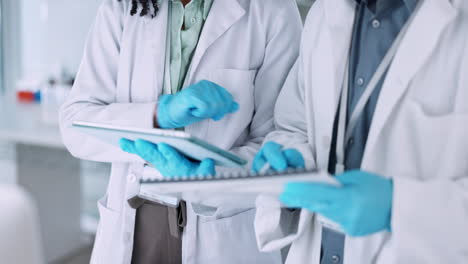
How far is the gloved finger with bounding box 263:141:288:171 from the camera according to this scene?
0.90 meters

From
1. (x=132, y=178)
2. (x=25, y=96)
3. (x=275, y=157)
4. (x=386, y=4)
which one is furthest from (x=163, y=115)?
(x=25, y=96)

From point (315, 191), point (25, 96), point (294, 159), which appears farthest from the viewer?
point (25, 96)

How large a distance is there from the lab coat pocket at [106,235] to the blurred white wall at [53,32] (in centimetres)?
193

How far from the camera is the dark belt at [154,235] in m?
1.19

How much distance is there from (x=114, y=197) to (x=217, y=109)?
1.38 feet

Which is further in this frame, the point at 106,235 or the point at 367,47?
the point at 106,235

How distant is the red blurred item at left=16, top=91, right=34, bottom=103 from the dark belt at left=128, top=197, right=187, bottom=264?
1.82m

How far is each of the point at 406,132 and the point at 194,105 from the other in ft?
1.54

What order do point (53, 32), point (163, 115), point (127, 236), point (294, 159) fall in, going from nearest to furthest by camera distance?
point (294, 159) → point (163, 115) → point (127, 236) → point (53, 32)

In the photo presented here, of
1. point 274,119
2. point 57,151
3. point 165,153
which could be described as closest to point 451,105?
point 274,119

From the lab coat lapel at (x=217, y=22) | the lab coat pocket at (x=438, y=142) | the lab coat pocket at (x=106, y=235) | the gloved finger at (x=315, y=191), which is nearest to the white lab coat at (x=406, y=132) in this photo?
the lab coat pocket at (x=438, y=142)

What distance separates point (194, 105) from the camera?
1010mm

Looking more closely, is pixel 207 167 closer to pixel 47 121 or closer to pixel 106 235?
pixel 106 235

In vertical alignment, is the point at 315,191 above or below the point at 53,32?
below
